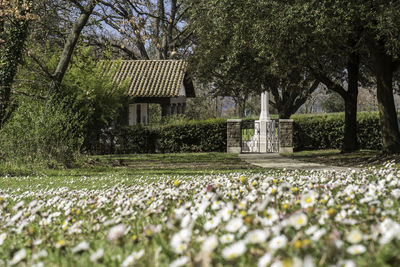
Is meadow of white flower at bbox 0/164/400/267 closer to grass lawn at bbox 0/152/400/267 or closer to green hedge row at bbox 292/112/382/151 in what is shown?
grass lawn at bbox 0/152/400/267

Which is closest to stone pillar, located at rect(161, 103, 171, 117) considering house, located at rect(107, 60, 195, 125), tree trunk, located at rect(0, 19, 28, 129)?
house, located at rect(107, 60, 195, 125)

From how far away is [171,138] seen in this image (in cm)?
1991

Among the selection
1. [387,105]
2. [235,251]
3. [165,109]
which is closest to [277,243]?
[235,251]

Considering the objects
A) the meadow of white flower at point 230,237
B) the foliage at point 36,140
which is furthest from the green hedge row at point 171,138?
the meadow of white flower at point 230,237

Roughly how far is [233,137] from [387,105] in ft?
23.8

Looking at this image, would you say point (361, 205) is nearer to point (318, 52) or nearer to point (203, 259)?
point (203, 259)

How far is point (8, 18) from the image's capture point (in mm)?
12641

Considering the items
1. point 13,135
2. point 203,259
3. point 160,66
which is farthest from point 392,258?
point 160,66

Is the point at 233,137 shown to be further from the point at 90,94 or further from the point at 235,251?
the point at 235,251

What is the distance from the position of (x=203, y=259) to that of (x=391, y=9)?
32.3ft

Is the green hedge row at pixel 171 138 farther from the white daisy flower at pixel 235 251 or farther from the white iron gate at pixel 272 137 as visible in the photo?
the white daisy flower at pixel 235 251

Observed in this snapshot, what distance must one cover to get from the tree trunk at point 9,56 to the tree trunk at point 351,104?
37.8 feet

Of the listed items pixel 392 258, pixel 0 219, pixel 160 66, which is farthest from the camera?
pixel 160 66

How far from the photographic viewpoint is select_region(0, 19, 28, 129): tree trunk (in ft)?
42.0
